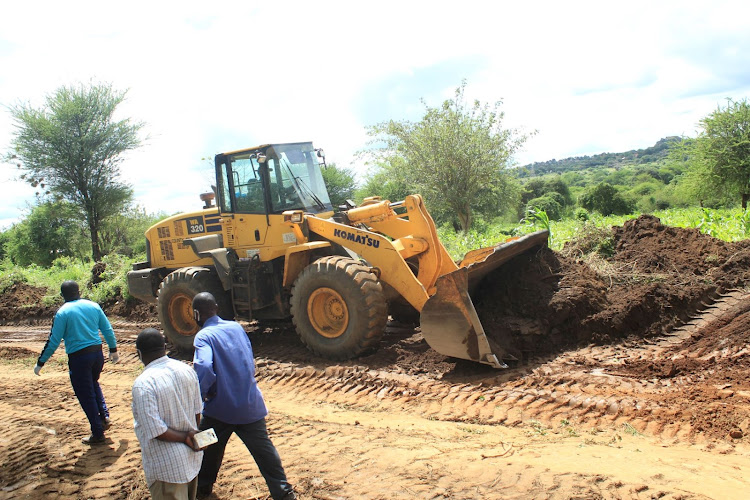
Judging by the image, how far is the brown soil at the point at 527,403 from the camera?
12.6 feet

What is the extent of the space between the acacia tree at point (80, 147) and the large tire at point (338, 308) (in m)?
16.9

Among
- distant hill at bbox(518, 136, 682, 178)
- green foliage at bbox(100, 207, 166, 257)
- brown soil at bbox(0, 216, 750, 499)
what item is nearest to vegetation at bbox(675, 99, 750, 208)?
brown soil at bbox(0, 216, 750, 499)

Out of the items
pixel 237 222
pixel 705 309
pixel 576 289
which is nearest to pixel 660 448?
pixel 576 289

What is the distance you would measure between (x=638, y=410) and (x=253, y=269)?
5.57 m

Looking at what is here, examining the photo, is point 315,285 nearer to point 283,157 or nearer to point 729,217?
point 283,157

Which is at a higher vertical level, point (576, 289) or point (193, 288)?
point (193, 288)

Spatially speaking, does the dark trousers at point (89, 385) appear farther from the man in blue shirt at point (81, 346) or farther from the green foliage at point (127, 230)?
the green foliage at point (127, 230)

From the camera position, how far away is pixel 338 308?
288 inches

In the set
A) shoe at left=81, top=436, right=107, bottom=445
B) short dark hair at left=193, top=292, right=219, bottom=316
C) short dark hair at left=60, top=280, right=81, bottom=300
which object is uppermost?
short dark hair at left=60, top=280, right=81, bottom=300

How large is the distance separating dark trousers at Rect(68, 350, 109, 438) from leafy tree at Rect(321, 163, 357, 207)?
23633 mm

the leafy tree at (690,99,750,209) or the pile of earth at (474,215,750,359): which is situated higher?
the leafy tree at (690,99,750,209)

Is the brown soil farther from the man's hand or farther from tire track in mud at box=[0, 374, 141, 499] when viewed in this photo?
the man's hand

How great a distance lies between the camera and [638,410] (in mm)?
4715

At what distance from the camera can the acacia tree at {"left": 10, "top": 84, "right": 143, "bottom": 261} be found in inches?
805
